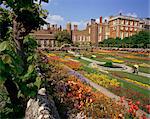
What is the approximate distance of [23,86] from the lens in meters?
3.64

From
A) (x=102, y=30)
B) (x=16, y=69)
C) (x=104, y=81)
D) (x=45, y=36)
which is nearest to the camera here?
(x=16, y=69)

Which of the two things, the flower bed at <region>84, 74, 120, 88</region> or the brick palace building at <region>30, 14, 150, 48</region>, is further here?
the brick palace building at <region>30, 14, 150, 48</region>

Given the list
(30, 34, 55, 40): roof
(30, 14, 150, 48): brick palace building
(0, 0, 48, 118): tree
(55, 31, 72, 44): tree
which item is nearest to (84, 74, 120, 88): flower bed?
(0, 0, 48, 118): tree

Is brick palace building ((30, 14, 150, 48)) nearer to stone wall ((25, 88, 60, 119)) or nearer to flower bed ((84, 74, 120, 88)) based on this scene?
flower bed ((84, 74, 120, 88))

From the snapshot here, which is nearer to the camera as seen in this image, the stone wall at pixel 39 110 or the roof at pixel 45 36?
the stone wall at pixel 39 110

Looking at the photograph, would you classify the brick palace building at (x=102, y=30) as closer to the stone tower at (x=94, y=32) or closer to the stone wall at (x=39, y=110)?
the stone tower at (x=94, y=32)

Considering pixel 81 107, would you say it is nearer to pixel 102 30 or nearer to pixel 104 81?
pixel 104 81

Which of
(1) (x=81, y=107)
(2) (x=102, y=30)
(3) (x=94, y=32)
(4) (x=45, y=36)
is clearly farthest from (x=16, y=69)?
(2) (x=102, y=30)

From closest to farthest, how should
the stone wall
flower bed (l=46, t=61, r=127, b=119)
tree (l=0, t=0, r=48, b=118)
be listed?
tree (l=0, t=0, r=48, b=118), the stone wall, flower bed (l=46, t=61, r=127, b=119)

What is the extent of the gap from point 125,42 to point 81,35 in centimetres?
2494

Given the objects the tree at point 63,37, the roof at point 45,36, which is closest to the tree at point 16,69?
the tree at point 63,37

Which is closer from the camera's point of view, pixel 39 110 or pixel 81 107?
pixel 39 110

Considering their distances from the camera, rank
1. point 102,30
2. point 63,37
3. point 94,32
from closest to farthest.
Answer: point 63,37 < point 94,32 < point 102,30

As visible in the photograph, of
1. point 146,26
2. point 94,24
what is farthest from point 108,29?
point 146,26
